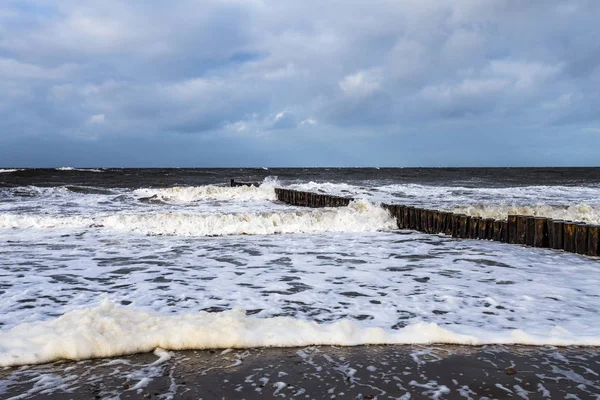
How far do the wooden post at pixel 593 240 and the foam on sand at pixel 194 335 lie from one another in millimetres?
5015

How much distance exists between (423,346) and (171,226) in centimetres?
873

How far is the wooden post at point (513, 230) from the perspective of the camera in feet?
32.4

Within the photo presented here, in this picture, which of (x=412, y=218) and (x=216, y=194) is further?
(x=216, y=194)

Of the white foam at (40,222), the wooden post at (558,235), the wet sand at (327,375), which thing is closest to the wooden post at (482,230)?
the wooden post at (558,235)

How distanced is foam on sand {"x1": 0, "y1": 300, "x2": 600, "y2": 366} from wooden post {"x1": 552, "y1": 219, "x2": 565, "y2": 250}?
541 centimetres

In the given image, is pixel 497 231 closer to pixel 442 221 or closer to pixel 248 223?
pixel 442 221

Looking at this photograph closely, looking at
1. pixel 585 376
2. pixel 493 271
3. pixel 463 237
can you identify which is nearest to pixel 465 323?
pixel 585 376

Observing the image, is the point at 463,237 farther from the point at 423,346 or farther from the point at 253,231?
the point at 423,346

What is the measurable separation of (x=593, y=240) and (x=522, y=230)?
145cm

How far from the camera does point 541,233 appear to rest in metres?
9.39

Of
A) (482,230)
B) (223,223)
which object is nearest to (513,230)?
(482,230)

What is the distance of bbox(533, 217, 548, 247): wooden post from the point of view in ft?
30.6

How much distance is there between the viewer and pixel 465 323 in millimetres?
4531

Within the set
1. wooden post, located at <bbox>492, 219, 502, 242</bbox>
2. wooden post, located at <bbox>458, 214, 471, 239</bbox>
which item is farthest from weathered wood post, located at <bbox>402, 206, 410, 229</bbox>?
wooden post, located at <bbox>492, 219, 502, 242</bbox>
